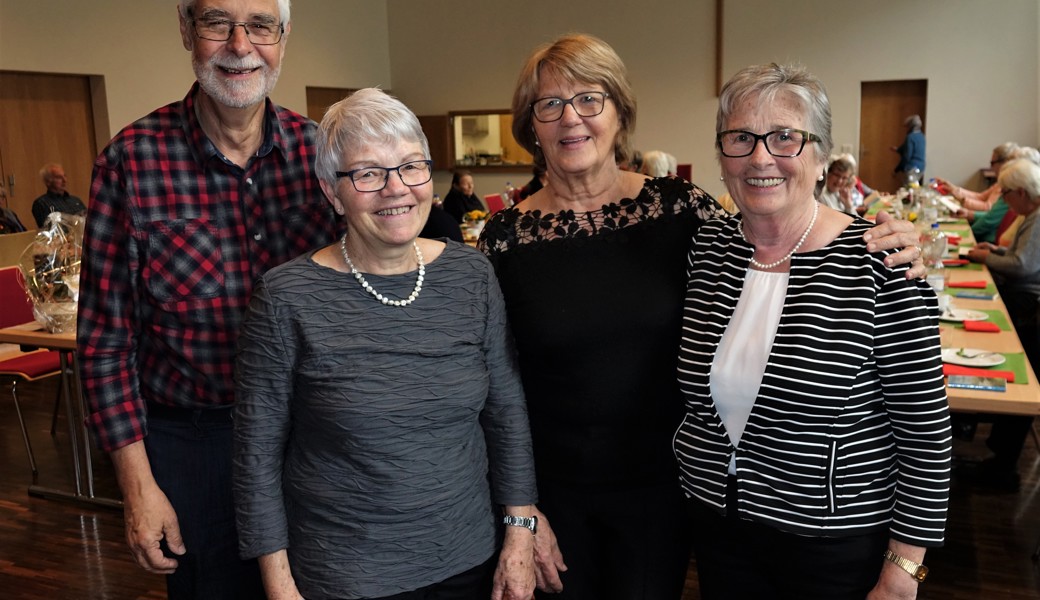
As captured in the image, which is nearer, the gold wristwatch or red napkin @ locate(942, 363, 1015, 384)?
the gold wristwatch

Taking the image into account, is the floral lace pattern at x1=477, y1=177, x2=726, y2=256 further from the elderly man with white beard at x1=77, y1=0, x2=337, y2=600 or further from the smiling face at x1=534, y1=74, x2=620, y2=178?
the elderly man with white beard at x1=77, y1=0, x2=337, y2=600

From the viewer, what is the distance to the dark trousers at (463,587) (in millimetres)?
1690

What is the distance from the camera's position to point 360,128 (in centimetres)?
163

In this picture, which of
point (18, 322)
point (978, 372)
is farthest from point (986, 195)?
point (18, 322)

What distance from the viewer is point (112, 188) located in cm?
187

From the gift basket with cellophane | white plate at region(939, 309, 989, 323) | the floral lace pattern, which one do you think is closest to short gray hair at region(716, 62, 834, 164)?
the floral lace pattern

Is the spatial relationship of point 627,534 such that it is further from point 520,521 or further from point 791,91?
point 791,91

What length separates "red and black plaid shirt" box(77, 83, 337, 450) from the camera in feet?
6.12

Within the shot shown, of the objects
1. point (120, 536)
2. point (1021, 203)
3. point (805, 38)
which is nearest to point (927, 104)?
point (805, 38)

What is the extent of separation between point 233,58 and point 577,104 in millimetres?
793

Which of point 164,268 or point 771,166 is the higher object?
point 771,166

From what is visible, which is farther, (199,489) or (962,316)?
(962,316)

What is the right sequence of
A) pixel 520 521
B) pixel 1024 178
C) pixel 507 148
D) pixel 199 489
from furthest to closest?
pixel 507 148 < pixel 1024 178 < pixel 199 489 < pixel 520 521

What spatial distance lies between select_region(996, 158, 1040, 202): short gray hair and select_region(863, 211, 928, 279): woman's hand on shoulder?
430 cm
